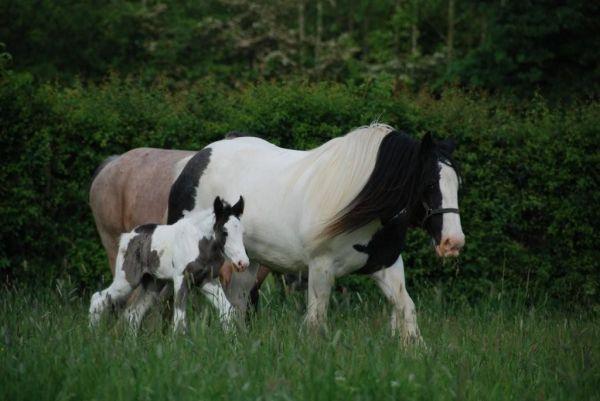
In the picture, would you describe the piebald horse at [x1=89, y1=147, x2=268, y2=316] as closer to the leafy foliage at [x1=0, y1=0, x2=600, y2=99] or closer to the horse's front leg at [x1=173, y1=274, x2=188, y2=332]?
the horse's front leg at [x1=173, y1=274, x2=188, y2=332]

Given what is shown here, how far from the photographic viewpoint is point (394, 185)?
768cm

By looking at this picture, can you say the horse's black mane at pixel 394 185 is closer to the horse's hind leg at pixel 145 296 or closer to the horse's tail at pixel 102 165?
the horse's hind leg at pixel 145 296

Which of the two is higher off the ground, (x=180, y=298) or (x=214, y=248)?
(x=214, y=248)

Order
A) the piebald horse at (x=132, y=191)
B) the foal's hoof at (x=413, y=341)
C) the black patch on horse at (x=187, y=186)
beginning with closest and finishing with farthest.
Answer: the foal's hoof at (x=413, y=341) < the black patch on horse at (x=187, y=186) < the piebald horse at (x=132, y=191)

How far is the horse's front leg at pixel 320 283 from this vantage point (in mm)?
7742

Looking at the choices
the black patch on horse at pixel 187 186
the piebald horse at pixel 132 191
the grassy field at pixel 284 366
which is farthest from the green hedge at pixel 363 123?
the grassy field at pixel 284 366

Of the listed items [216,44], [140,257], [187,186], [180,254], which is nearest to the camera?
[180,254]

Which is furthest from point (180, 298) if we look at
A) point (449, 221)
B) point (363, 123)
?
point (363, 123)

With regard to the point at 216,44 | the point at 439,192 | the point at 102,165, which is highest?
the point at 439,192

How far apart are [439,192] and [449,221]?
0.78 feet

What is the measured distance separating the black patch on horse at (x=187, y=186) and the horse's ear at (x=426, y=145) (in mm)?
2043

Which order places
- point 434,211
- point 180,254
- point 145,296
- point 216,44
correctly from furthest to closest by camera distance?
point 216,44
point 145,296
point 180,254
point 434,211

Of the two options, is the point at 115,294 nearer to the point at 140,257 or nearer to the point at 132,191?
the point at 140,257

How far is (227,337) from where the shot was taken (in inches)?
255
